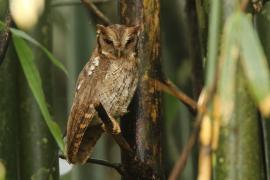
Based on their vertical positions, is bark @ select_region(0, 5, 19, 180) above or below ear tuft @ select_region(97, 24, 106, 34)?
below

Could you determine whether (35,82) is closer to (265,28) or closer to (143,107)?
(143,107)

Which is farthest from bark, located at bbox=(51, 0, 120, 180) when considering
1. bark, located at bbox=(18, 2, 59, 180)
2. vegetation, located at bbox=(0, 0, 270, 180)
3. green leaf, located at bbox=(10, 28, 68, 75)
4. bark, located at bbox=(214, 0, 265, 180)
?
bark, located at bbox=(214, 0, 265, 180)

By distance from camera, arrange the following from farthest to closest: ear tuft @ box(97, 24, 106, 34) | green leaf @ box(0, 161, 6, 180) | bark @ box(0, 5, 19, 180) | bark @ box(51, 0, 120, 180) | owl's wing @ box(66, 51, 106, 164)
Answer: bark @ box(51, 0, 120, 180) < ear tuft @ box(97, 24, 106, 34) < owl's wing @ box(66, 51, 106, 164) < bark @ box(0, 5, 19, 180) < green leaf @ box(0, 161, 6, 180)

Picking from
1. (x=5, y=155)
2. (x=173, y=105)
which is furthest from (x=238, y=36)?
(x=173, y=105)

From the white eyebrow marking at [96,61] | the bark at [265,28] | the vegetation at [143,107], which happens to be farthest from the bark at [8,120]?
the bark at [265,28]

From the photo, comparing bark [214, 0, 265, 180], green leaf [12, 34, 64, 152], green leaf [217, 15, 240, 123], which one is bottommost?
bark [214, 0, 265, 180]

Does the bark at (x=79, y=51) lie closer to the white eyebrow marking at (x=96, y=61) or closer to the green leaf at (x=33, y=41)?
the white eyebrow marking at (x=96, y=61)

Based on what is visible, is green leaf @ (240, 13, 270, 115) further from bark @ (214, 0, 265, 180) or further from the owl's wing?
the owl's wing

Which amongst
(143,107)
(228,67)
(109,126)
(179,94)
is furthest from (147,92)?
(228,67)
